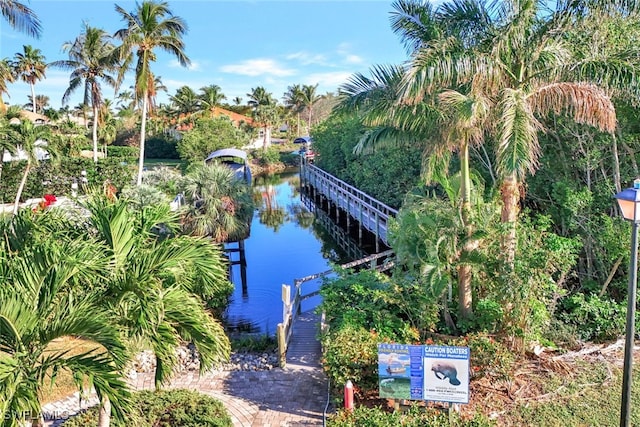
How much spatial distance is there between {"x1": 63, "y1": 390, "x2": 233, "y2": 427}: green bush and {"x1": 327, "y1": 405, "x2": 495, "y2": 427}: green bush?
5.19 ft

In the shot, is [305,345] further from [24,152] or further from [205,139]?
[205,139]

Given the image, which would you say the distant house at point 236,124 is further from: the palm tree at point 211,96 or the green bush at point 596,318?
the green bush at point 596,318

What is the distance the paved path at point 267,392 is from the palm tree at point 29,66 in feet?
144

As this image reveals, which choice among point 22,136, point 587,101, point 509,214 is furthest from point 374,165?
point 587,101

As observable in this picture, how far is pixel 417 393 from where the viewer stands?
653 cm

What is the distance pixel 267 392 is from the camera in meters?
7.91

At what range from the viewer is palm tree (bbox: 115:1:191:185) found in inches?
752

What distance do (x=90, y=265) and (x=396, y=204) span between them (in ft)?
54.5

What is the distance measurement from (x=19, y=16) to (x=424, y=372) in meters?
12.6

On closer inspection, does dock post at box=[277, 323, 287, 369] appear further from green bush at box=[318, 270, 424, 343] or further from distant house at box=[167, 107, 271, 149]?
distant house at box=[167, 107, 271, 149]

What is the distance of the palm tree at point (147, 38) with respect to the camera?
752 inches

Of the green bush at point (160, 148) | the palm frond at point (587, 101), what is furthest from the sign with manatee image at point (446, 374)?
the green bush at point (160, 148)

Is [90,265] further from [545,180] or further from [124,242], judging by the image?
[545,180]

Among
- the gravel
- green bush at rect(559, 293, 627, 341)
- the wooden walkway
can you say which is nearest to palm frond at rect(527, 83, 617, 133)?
green bush at rect(559, 293, 627, 341)
